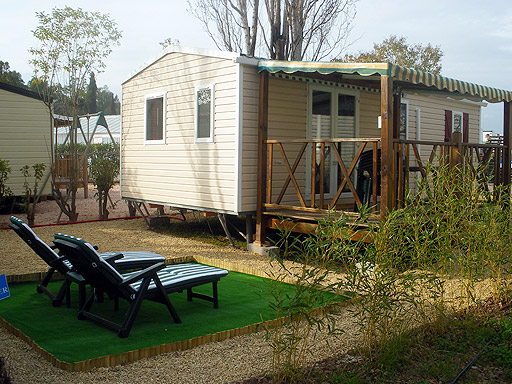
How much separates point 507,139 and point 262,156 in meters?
3.98

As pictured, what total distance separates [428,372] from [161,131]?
7060 mm

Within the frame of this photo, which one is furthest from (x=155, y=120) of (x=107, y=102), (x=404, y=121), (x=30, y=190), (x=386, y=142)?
(x=107, y=102)

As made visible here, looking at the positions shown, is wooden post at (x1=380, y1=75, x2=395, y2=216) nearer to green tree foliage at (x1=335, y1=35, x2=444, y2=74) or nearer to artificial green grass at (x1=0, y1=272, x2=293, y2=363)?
artificial green grass at (x1=0, y1=272, x2=293, y2=363)

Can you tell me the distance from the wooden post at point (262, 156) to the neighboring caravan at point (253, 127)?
0.05 ft

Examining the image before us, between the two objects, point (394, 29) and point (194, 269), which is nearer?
point (194, 269)

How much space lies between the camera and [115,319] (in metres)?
4.66

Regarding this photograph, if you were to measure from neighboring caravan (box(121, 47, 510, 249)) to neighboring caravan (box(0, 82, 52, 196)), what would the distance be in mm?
4423

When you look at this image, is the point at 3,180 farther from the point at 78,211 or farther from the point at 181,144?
the point at 181,144

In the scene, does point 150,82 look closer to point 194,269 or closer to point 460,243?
point 194,269

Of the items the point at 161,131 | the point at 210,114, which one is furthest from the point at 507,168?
the point at 161,131

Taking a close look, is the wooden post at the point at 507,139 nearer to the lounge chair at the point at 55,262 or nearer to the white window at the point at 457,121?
the white window at the point at 457,121

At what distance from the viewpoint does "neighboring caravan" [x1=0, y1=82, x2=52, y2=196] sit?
13.5 metres

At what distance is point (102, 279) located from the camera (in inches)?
165

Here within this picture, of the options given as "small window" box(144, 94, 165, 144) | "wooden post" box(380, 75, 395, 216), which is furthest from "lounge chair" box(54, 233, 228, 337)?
"small window" box(144, 94, 165, 144)
